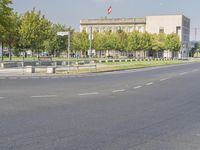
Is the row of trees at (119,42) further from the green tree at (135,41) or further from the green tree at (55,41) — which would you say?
the green tree at (55,41)

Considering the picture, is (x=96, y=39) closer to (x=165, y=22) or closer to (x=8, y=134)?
(x=165, y=22)

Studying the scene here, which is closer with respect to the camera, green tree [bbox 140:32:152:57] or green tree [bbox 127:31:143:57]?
green tree [bbox 127:31:143:57]

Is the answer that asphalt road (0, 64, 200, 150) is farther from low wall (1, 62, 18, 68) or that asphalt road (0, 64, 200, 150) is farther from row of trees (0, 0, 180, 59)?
row of trees (0, 0, 180, 59)

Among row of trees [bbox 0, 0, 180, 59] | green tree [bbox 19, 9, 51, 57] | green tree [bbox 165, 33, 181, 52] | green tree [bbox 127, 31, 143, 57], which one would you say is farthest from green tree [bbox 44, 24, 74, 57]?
green tree [bbox 165, 33, 181, 52]

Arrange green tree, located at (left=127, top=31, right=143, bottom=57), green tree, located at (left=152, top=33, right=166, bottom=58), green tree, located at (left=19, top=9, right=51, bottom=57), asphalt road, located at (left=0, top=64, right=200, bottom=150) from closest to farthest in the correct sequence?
asphalt road, located at (left=0, top=64, right=200, bottom=150)
green tree, located at (left=19, top=9, right=51, bottom=57)
green tree, located at (left=127, top=31, right=143, bottom=57)
green tree, located at (left=152, top=33, right=166, bottom=58)

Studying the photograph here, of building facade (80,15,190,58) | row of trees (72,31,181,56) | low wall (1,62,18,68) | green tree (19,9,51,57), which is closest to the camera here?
low wall (1,62,18,68)

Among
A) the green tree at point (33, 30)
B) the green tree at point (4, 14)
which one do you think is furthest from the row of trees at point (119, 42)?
the green tree at point (4, 14)

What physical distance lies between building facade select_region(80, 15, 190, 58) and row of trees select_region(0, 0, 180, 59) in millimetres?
32564

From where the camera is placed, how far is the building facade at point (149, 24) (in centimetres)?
17088

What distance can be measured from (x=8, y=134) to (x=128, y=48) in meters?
118

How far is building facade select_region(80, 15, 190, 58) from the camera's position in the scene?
561ft

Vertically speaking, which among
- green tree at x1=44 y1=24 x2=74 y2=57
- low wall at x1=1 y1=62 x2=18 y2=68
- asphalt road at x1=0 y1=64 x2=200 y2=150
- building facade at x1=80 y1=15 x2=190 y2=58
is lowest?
low wall at x1=1 y1=62 x2=18 y2=68

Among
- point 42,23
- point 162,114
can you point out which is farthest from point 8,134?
point 42,23

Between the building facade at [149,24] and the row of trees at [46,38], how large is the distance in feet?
107
